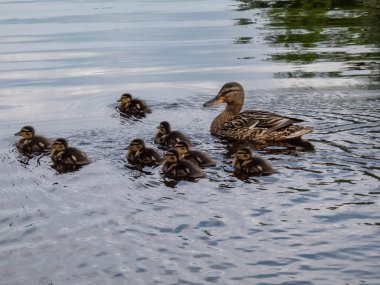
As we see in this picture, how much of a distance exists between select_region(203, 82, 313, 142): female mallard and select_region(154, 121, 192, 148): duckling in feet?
2.05

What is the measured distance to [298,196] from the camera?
6.44 metres

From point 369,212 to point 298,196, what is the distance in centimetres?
59

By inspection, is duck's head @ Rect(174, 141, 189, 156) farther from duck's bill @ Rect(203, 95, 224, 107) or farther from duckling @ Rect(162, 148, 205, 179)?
duck's bill @ Rect(203, 95, 224, 107)

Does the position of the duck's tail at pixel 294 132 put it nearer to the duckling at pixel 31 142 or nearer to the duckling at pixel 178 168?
the duckling at pixel 178 168

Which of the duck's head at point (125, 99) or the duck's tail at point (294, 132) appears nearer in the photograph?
the duck's tail at point (294, 132)

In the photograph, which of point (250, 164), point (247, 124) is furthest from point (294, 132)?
point (250, 164)

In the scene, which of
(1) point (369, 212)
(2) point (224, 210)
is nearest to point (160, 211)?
(2) point (224, 210)

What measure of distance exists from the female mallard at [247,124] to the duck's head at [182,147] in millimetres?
1017

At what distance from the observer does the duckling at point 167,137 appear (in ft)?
27.0

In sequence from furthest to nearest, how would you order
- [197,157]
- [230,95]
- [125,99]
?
[125,99], [230,95], [197,157]

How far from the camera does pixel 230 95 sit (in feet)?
31.4

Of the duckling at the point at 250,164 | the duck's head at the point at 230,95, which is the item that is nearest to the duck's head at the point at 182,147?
the duckling at the point at 250,164

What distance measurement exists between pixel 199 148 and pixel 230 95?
4.34ft

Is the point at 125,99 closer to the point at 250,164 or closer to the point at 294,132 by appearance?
the point at 294,132
